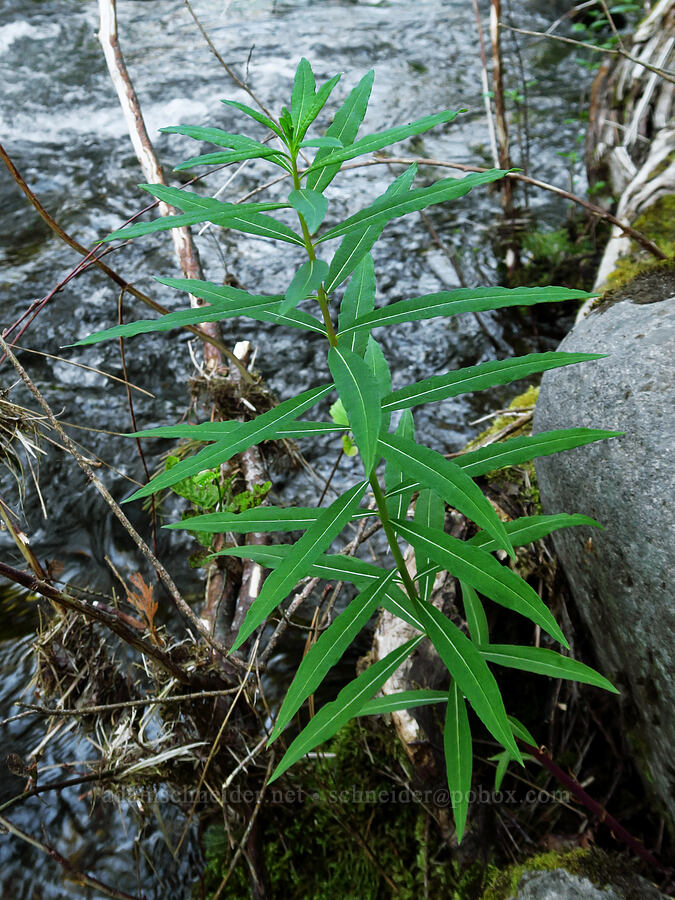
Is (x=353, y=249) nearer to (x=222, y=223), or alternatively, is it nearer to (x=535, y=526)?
(x=222, y=223)

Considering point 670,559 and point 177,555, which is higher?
point 670,559

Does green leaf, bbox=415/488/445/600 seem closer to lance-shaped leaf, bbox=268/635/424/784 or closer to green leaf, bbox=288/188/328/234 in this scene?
lance-shaped leaf, bbox=268/635/424/784

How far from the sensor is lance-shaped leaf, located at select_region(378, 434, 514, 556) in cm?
109

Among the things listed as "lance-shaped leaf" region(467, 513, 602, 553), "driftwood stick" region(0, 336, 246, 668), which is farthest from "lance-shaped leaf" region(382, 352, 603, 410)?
"driftwood stick" region(0, 336, 246, 668)

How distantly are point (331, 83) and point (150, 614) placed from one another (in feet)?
4.59

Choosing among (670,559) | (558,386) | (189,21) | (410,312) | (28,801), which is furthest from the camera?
(189,21)

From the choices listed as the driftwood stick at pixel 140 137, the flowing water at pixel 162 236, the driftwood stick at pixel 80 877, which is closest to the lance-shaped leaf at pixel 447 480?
the flowing water at pixel 162 236

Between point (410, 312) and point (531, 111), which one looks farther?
point (531, 111)

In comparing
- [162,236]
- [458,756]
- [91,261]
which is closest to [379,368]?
[458,756]

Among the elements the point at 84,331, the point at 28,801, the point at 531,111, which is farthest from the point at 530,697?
the point at 531,111

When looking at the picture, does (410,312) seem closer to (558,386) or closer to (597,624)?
(558,386)

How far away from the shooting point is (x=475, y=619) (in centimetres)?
163

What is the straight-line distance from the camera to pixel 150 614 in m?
1.82

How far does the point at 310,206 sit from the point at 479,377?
472 millimetres
